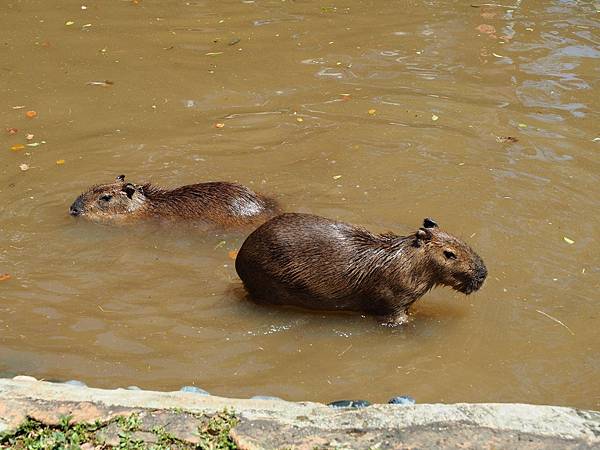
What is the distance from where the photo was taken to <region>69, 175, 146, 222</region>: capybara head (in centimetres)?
806

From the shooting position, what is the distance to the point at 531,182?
8.27 meters

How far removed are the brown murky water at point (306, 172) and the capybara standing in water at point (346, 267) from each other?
0.68ft

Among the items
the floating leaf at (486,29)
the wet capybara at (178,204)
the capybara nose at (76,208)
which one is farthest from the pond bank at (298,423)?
the floating leaf at (486,29)

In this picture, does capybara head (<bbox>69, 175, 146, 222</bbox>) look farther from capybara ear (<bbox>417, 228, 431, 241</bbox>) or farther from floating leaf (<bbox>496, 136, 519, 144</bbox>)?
floating leaf (<bbox>496, 136, 519, 144</bbox>)

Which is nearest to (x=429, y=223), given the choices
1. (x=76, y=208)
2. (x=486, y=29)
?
(x=76, y=208)

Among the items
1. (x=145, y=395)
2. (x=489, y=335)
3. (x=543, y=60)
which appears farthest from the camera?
(x=543, y=60)

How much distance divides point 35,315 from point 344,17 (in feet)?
26.7

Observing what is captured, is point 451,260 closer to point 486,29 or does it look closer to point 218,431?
point 218,431

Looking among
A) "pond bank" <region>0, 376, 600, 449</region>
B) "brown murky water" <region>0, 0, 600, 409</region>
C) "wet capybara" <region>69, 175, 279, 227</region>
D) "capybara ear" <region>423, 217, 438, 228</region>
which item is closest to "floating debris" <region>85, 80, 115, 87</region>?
"brown murky water" <region>0, 0, 600, 409</region>

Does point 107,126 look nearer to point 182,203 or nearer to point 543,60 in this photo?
point 182,203

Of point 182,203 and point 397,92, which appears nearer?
point 182,203

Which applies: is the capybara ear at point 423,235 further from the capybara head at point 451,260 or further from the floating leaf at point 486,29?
the floating leaf at point 486,29

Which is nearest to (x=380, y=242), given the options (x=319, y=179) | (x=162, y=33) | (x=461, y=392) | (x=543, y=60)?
(x=461, y=392)

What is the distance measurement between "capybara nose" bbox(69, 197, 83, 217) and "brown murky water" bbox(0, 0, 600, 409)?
142mm
